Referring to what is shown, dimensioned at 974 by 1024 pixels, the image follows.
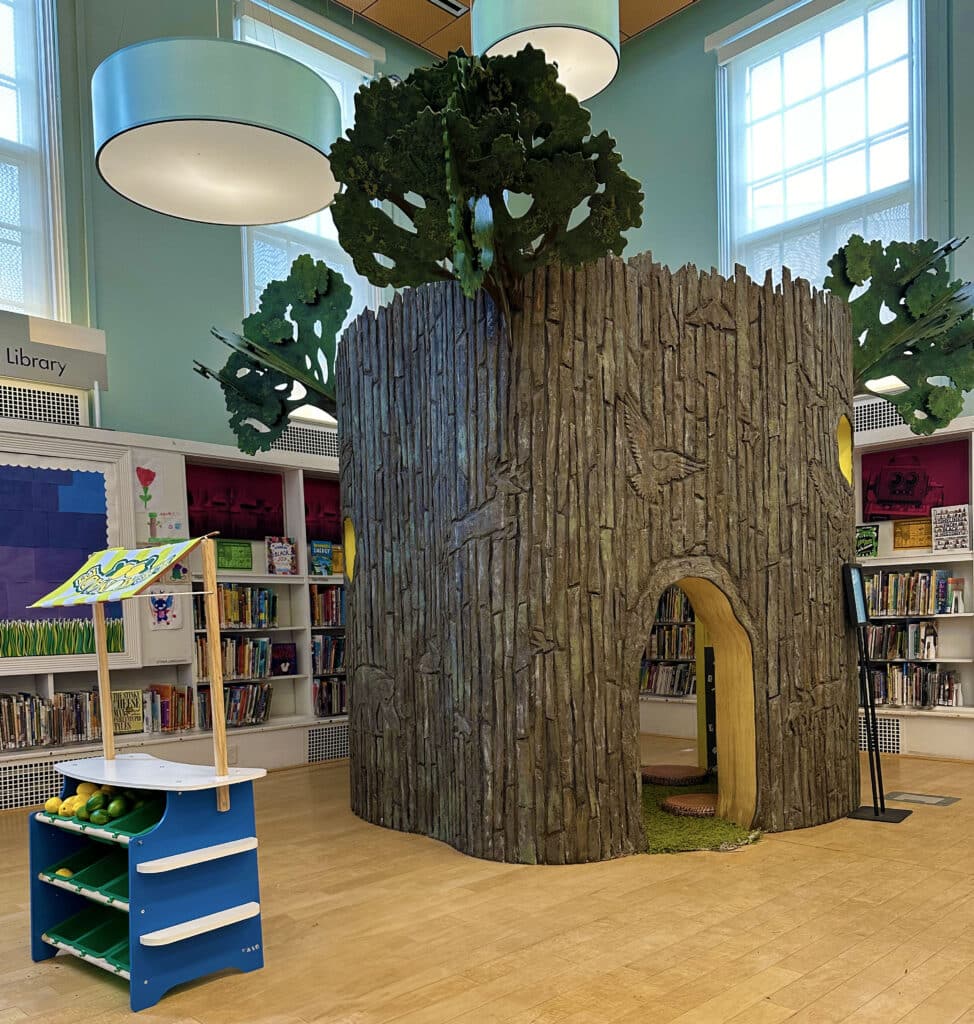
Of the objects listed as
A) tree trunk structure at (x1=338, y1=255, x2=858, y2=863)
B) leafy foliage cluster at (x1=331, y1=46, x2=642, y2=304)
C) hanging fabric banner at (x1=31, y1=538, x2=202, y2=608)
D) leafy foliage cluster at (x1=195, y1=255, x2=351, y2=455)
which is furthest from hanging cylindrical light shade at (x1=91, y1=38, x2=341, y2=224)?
hanging fabric banner at (x1=31, y1=538, x2=202, y2=608)

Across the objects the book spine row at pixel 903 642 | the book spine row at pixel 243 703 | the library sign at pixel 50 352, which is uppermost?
the library sign at pixel 50 352

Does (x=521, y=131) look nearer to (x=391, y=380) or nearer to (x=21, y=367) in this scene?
(x=391, y=380)

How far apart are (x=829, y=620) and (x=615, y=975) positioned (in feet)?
8.71

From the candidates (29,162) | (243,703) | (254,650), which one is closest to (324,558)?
(254,650)

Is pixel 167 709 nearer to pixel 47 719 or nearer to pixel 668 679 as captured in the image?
pixel 47 719

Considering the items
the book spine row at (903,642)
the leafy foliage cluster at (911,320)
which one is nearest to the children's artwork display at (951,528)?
the book spine row at (903,642)

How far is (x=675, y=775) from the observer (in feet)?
19.4

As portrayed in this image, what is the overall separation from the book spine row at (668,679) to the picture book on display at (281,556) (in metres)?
3.33

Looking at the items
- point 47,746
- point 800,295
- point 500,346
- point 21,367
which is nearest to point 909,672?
point 800,295

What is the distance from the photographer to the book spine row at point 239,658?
6.94m

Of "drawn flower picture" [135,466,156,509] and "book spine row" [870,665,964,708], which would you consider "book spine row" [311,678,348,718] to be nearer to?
"drawn flower picture" [135,466,156,509]

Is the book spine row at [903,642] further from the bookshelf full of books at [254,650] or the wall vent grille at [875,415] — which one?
the bookshelf full of books at [254,650]

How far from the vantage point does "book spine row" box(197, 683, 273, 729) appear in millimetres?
6844

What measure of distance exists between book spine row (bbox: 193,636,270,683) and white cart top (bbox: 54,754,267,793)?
3263mm
